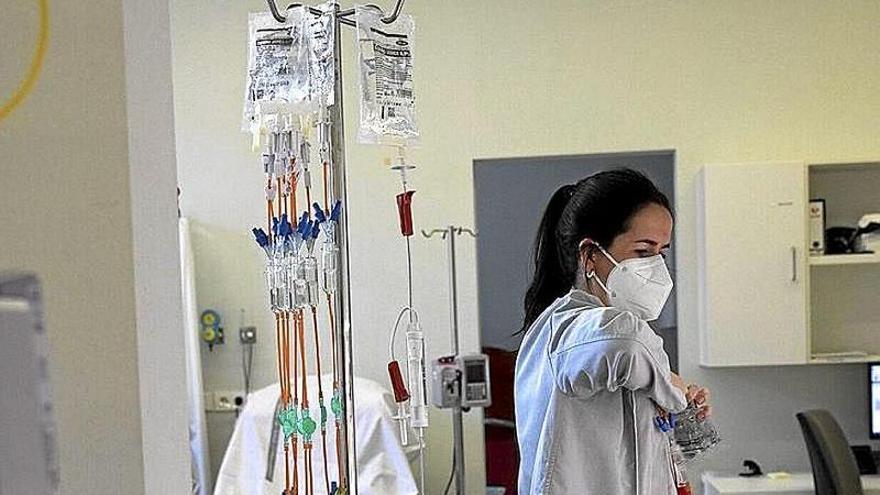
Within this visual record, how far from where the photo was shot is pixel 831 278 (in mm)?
4160

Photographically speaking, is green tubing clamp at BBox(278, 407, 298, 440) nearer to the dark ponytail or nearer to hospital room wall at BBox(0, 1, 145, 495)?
Result: the dark ponytail

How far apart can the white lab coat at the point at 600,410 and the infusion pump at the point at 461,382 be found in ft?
6.04

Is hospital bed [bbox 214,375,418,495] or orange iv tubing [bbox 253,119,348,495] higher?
orange iv tubing [bbox 253,119,348,495]

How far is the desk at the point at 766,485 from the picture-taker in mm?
Result: 3771

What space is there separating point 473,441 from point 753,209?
1540mm

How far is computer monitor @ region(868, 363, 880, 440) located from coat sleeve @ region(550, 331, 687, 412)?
2.63 meters

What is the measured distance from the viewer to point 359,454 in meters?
3.58

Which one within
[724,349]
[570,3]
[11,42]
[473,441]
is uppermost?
[570,3]

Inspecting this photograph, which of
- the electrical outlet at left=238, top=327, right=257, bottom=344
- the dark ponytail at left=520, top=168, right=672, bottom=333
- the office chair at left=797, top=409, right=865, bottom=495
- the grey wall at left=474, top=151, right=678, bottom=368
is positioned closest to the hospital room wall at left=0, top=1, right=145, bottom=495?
the dark ponytail at left=520, top=168, right=672, bottom=333

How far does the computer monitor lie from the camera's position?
4008 mm

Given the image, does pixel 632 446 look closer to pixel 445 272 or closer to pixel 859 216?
pixel 445 272

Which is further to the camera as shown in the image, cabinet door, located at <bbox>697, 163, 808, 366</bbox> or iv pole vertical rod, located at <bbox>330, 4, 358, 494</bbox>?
cabinet door, located at <bbox>697, 163, 808, 366</bbox>

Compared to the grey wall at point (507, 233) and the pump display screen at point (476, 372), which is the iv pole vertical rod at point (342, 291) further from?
the grey wall at point (507, 233)

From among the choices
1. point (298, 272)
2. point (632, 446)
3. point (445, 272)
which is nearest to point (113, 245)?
point (298, 272)
